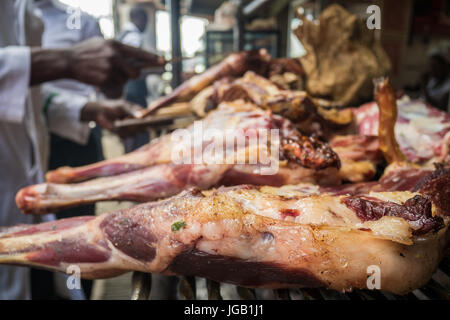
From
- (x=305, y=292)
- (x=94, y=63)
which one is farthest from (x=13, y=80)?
(x=305, y=292)

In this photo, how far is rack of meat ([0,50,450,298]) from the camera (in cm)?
87

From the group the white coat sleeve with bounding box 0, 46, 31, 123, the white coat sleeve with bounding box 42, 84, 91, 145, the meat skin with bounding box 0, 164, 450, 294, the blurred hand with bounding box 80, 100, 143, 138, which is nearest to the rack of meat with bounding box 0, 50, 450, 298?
the meat skin with bounding box 0, 164, 450, 294

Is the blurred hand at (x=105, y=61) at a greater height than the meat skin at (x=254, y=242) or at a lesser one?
greater

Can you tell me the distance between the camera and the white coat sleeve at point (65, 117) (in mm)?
2865

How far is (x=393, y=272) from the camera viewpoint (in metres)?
0.85

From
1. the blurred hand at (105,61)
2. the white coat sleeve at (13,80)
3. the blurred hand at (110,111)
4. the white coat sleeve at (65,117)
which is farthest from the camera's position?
the white coat sleeve at (65,117)

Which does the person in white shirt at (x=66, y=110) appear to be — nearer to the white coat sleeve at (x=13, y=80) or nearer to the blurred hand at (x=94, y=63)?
the blurred hand at (x=94, y=63)

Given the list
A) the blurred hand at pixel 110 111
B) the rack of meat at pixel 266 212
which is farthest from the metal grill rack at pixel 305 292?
the blurred hand at pixel 110 111

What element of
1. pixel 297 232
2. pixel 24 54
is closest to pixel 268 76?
pixel 24 54

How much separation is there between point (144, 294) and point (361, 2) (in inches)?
256

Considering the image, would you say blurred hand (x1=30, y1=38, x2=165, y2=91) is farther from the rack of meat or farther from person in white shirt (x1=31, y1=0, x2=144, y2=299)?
the rack of meat

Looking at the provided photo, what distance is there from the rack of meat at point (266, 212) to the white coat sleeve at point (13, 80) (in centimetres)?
59
